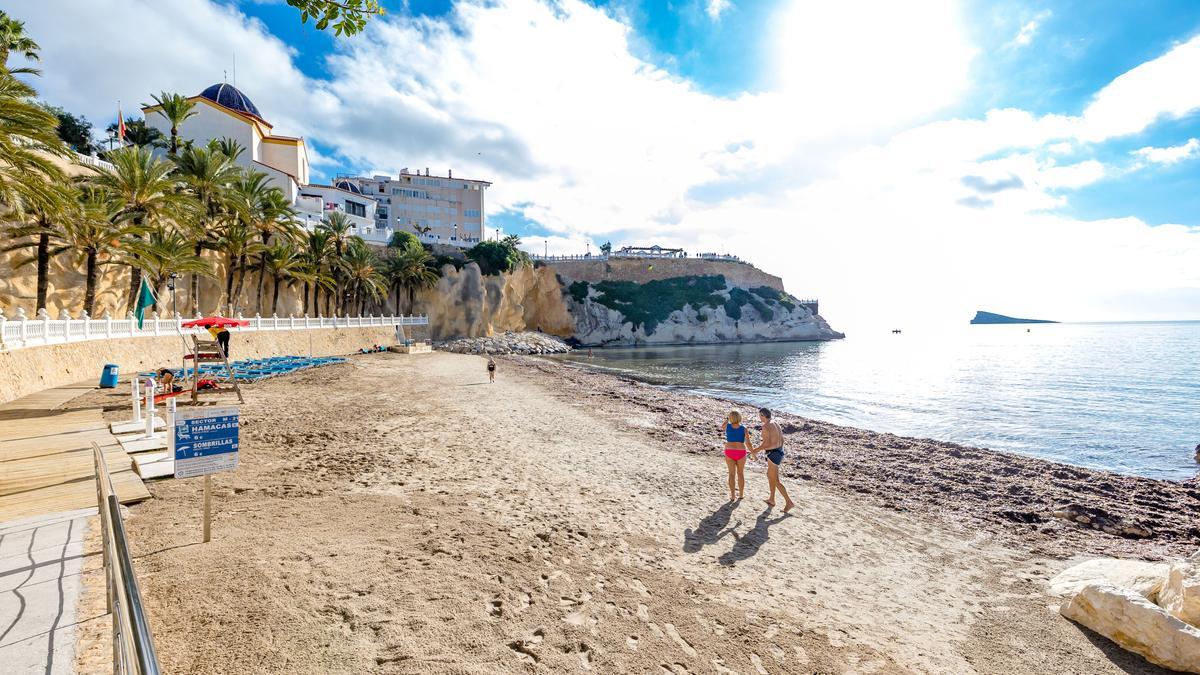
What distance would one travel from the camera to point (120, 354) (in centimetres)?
2064

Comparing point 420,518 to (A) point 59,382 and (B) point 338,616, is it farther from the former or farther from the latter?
(A) point 59,382

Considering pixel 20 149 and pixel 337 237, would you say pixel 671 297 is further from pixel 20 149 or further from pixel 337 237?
pixel 20 149

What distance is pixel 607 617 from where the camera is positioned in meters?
5.27

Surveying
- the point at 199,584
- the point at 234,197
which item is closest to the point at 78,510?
the point at 199,584

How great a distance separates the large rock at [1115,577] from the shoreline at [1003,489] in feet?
4.53

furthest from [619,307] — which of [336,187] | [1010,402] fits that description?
[1010,402]

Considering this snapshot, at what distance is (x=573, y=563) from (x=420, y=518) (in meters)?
2.59

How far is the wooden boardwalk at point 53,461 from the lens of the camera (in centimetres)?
635

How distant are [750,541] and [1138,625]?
443 cm

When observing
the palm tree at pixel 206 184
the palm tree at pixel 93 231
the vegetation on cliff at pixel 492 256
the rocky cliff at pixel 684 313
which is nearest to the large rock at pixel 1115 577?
the palm tree at pixel 93 231

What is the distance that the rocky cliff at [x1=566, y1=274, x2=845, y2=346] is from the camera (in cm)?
8856

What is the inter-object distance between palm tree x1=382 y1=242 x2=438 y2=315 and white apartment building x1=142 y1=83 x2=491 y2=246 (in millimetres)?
6933

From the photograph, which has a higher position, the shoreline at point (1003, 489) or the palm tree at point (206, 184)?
the palm tree at point (206, 184)

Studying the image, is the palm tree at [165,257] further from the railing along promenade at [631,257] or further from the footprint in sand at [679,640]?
the railing along promenade at [631,257]
